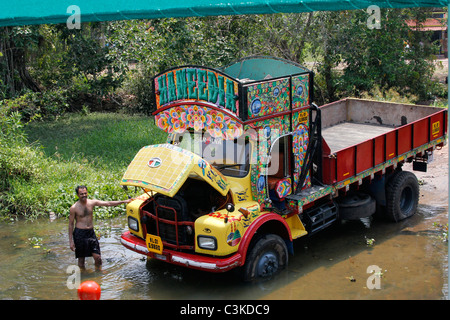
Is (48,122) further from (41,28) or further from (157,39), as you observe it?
(157,39)

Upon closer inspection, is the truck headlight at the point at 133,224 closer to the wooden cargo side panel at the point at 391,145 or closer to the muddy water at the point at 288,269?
the muddy water at the point at 288,269

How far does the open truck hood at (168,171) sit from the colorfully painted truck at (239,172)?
14 mm

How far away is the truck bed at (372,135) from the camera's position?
9.37 meters

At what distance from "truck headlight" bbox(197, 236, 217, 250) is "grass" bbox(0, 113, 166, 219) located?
4.28m

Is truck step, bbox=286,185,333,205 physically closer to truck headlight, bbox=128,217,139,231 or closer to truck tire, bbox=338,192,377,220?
truck tire, bbox=338,192,377,220

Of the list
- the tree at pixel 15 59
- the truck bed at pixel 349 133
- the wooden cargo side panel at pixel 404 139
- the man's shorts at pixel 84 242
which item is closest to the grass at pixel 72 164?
the tree at pixel 15 59

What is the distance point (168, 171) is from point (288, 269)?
8.77ft

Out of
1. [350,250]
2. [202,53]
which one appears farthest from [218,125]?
[202,53]

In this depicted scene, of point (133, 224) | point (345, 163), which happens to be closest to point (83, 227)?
point (133, 224)

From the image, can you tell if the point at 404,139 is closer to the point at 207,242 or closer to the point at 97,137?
the point at 207,242

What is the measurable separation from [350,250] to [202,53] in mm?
10117

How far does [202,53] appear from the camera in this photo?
17.9m

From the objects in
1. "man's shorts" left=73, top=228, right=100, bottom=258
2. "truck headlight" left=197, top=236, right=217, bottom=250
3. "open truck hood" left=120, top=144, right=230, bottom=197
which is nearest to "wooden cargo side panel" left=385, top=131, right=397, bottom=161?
"open truck hood" left=120, top=144, right=230, bottom=197

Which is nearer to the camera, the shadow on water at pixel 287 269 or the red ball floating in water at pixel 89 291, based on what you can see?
the red ball floating in water at pixel 89 291
